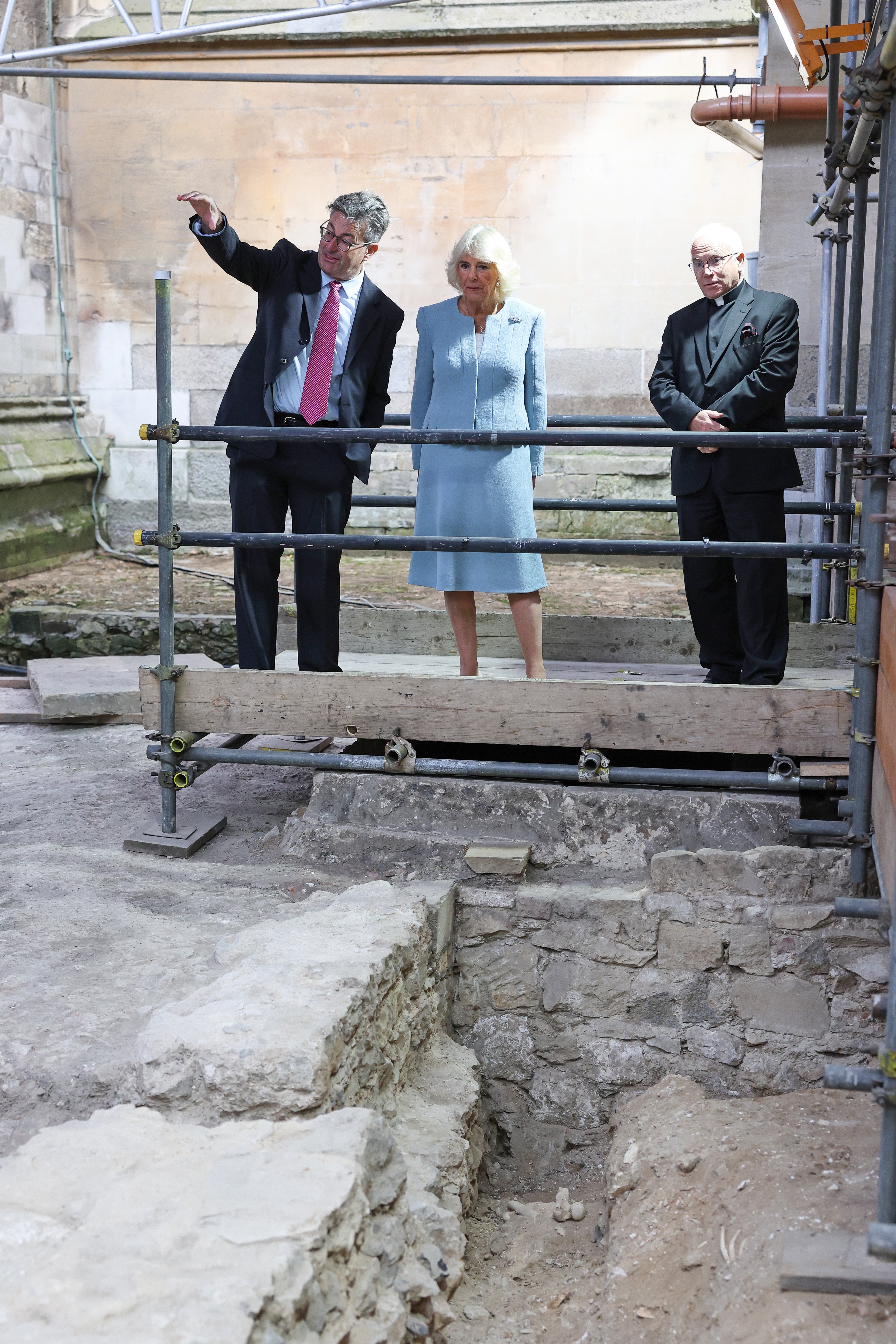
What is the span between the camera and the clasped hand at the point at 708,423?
4047 mm

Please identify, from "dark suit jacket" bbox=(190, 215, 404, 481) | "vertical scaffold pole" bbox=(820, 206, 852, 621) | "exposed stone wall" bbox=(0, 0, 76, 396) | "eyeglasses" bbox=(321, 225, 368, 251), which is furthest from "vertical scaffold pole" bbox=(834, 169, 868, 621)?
"exposed stone wall" bbox=(0, 0, 76, 396)

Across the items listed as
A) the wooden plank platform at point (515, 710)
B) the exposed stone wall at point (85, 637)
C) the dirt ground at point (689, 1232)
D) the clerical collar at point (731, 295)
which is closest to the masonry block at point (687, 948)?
the dirt ground at point (689, 1232)

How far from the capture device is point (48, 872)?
3.71 m

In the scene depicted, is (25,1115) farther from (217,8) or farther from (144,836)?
(217,8)

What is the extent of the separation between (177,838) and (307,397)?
1.53 meters

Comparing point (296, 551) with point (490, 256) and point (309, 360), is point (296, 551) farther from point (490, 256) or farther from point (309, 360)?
point (490, 256)

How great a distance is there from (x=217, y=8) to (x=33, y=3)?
59.4 inches

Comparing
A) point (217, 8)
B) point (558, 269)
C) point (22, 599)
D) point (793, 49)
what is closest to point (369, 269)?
point (558, 269)

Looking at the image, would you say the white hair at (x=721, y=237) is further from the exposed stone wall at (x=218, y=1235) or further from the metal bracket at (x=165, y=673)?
the exposed stone wall at (x=218, y=1235)

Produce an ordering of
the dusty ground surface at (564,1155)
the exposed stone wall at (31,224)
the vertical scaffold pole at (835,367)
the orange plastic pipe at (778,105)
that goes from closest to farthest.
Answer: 1. the dusty ground surface at (564,1155)
2. the vertical scaffold pole at (835,367)
3. the orange plastic pipe at (778,105)
4. the exposed stone wall at (31,224)

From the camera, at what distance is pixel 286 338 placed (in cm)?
413

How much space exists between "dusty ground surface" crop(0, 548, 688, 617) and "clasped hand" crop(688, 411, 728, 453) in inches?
130

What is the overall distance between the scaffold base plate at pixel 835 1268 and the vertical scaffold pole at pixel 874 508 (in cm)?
138

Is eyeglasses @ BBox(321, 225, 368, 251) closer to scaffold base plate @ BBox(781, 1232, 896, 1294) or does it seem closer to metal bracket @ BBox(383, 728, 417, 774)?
metal bracket @ BBox(383, 728, 417, 774)
